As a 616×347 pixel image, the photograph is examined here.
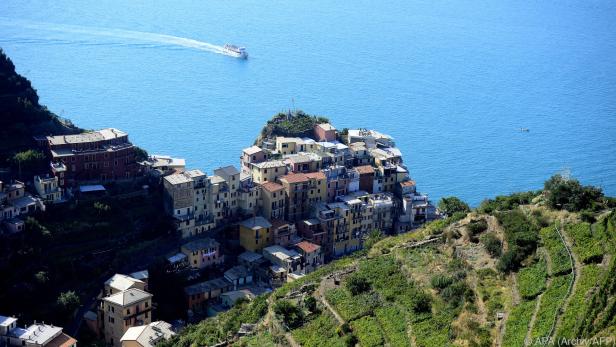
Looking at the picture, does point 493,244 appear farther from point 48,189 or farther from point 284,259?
point 48,189

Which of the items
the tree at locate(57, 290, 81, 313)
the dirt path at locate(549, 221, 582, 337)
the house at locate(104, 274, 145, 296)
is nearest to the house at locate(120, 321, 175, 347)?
the house at locate(104, 274, 145, 296)

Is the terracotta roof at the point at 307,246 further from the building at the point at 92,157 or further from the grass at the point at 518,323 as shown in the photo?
the grass at the point at 518,323

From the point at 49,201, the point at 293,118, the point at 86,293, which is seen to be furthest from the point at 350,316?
the point at 293,118

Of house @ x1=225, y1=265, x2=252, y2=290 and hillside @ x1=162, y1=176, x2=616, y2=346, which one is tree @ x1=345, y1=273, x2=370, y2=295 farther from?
house @ x1=225, y1=265, x2=252, y2=290

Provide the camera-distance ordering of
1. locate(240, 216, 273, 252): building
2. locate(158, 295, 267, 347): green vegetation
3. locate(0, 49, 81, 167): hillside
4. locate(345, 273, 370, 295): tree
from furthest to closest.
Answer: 1. locate(240, 216, 273, 252): building
2. locate(0, 49, 81, 167): hillside
3. locate(158, 295, 267, 347): green vegetation
4. locate(345, 273, 370, 295): tree

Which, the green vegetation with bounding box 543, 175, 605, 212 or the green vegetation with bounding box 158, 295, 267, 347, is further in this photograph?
the green vegetation with bounding box 158, 295, 267, 347

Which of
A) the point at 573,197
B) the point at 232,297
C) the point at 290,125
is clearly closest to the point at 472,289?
the point at 573,197
